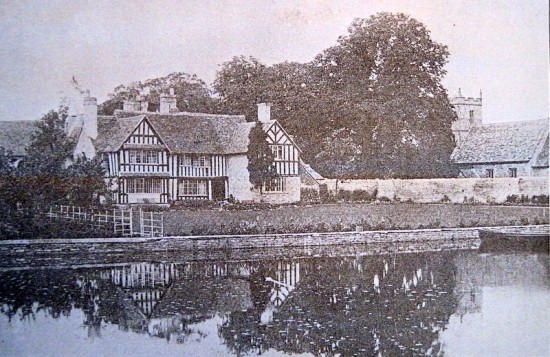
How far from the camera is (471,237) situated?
20.1ft

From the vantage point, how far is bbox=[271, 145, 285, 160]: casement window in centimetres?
562

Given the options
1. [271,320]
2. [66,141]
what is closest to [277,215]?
[271,320]

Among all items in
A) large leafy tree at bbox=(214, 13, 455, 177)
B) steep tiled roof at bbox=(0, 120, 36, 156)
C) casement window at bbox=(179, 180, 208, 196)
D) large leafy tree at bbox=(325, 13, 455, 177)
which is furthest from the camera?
large leafy tree at bbox=(325, 13, 455, 177)

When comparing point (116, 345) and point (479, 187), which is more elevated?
point (479, 187)

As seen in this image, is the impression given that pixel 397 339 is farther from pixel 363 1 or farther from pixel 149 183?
pixel 363 1

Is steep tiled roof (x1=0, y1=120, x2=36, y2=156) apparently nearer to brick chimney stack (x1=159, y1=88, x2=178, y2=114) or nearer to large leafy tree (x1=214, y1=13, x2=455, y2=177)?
brick chimney stack (x1=159, y1=88, x2=178, y2=114)

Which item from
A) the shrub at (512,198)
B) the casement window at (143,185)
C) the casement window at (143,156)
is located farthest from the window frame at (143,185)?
the shrub at (512,198)

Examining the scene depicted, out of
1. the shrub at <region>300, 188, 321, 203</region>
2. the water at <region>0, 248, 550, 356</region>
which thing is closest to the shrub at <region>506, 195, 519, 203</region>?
the water at <region>0, 248, 550, 356</region>

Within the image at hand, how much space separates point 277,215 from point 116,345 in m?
1.52

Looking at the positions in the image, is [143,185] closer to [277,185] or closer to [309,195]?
[277,185]

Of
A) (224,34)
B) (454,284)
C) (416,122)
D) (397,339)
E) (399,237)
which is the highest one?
(224,34)

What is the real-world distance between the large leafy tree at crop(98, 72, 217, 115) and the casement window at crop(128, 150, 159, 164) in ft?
1.02

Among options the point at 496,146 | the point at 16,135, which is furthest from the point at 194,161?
the point at 496,146

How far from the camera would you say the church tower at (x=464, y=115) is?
592 cm
